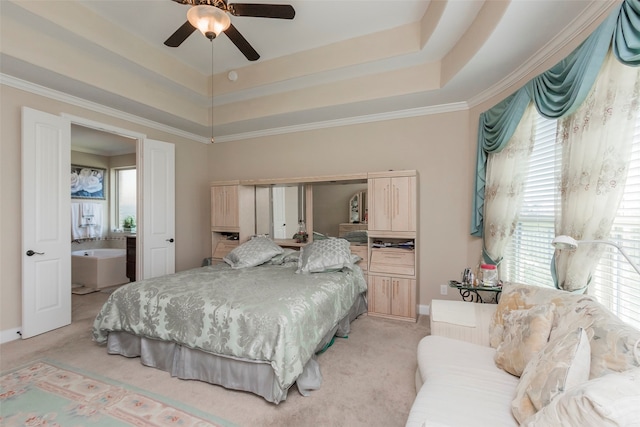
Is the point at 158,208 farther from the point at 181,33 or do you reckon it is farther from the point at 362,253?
the point at 362,253

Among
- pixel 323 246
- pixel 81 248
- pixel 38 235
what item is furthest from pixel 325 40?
pixel 81 248

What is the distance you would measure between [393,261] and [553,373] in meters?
2.43

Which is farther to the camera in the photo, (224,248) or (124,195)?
(124,195)

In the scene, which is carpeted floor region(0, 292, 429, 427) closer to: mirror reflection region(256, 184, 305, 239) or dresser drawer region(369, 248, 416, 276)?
dresser drawer region(369, 248, 416, 276)

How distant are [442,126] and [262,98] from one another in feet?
7.90

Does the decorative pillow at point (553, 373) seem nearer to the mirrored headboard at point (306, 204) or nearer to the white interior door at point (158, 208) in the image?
the mirrored headboard at point (306, 204)

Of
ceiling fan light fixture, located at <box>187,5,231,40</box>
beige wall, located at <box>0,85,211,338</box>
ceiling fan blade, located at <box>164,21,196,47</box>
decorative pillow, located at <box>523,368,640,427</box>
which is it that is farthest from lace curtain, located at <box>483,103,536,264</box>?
beige wall, located at <box>0,85,211,338</box>

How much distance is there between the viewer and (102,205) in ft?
21.8

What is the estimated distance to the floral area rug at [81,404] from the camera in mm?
1761

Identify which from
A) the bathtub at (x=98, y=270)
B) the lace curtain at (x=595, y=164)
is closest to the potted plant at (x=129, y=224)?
the bathtub at (x=98, y=270)

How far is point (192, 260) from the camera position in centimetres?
488

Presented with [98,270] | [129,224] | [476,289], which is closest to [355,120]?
[476,289]

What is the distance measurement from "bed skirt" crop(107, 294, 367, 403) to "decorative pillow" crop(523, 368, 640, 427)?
1476 millimetres

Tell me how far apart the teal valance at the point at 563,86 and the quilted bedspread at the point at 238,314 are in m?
2.04
